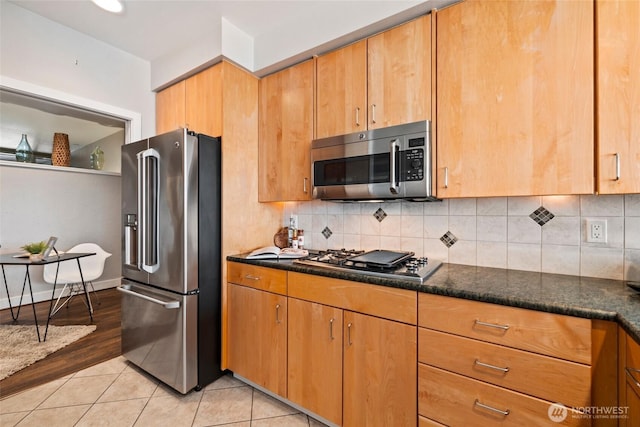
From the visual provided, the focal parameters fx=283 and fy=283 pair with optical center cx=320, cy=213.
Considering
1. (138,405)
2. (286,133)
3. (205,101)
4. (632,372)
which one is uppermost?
(205,101)

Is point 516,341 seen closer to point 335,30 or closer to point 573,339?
point 573,339

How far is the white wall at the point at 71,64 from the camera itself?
210cm

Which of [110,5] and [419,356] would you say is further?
[110,5]

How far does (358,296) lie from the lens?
1437 millimetres

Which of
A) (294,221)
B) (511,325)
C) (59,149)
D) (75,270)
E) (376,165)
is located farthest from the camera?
(59,149)

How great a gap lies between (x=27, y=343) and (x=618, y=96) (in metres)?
4.24

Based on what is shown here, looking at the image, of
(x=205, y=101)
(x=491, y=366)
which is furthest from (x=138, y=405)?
(x=205, y=101)

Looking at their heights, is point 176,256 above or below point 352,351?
above

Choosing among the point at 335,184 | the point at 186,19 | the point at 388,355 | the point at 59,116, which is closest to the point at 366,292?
the point at 388,355

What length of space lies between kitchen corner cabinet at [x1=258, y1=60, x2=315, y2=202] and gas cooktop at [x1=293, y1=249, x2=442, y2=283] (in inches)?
22.5

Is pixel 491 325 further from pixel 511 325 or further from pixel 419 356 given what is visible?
pixel 419 356

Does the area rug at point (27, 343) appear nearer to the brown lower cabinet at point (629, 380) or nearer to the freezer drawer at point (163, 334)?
the freezer drawer at point (163, 334)

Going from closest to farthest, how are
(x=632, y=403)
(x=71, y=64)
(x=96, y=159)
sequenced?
(x=632, y=403) → (x=71, y=64) → (x=96, y=159)

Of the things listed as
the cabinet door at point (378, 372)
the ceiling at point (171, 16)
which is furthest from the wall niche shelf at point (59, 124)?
the cabinet door at point (378, 372)
